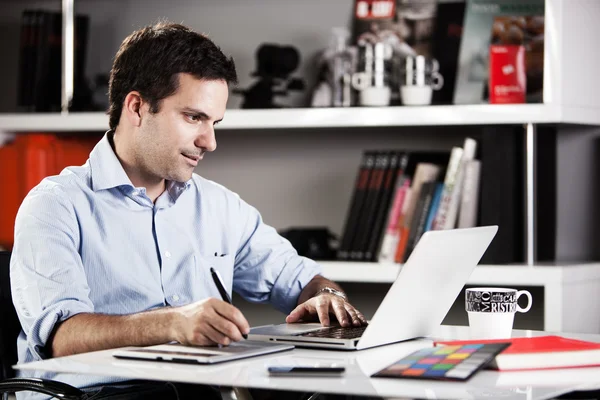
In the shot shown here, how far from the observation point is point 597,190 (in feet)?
9.91

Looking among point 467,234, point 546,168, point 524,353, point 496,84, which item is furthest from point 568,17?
point 524,353

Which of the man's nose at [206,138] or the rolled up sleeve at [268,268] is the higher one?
the man's nose at [206,138]

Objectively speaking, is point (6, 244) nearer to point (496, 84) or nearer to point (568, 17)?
point (496, 84)

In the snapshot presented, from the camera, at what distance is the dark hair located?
1942 millimetres

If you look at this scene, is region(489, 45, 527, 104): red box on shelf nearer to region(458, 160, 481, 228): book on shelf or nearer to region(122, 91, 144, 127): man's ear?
region(458, 160, 481, 228): book on shelf

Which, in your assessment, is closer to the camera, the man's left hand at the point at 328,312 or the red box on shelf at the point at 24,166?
the man's left hand at the point at 328,312

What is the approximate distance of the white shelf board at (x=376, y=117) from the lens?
2715 mm

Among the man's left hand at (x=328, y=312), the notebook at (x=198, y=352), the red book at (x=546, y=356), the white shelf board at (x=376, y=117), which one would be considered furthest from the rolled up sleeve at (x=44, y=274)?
the white shelf board at (x=376, y=117)

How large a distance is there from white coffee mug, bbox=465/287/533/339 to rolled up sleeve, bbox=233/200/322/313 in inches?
22.9

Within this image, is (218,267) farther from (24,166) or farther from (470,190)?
(24,166)

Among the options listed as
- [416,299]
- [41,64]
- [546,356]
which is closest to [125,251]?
[416,299]

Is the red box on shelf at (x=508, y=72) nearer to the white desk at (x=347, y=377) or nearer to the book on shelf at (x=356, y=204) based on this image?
the book on shelf at (x=356, y=204)

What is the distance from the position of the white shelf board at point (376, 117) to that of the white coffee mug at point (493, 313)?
1188mm

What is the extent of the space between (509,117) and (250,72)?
970 millimetres
